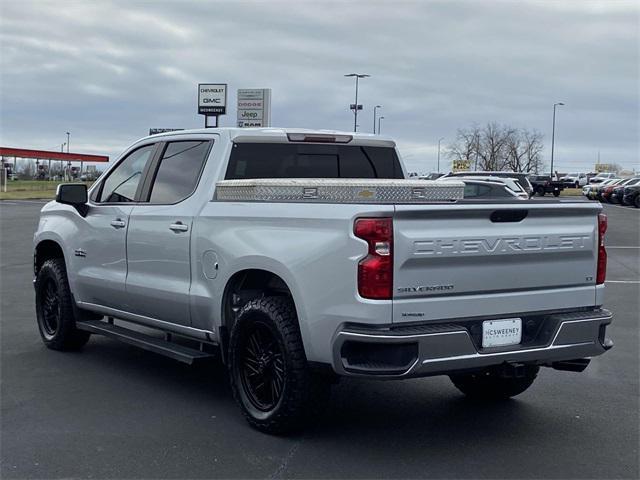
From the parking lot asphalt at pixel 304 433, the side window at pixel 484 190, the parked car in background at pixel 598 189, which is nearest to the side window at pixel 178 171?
the parking lot asphalt at pixel 304 433

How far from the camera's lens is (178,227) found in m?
6.16

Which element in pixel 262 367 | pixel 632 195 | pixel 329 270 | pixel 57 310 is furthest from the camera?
pixel 632 195

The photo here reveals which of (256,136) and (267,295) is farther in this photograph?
(256,136)

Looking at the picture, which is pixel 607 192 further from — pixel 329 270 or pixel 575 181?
pixel 329 270

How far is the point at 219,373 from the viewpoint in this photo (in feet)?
23.4

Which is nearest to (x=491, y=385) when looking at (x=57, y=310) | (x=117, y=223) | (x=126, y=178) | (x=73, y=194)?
(x=117, y=223)

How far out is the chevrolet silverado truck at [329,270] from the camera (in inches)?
184

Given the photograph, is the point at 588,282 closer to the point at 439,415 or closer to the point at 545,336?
the point at 545,336

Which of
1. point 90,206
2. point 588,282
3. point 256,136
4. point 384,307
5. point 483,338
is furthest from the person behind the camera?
point 90,206

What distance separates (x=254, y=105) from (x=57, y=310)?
145ft

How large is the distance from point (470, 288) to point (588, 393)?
91.5 inches

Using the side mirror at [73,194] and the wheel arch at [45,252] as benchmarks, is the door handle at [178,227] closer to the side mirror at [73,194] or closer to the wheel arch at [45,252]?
the side mirror at [73,194]

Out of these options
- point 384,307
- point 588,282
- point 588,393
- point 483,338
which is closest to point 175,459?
point 384,307

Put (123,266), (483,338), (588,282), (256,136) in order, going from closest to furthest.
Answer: (483,338)
(588,282)
(256,136)
(123,266)
